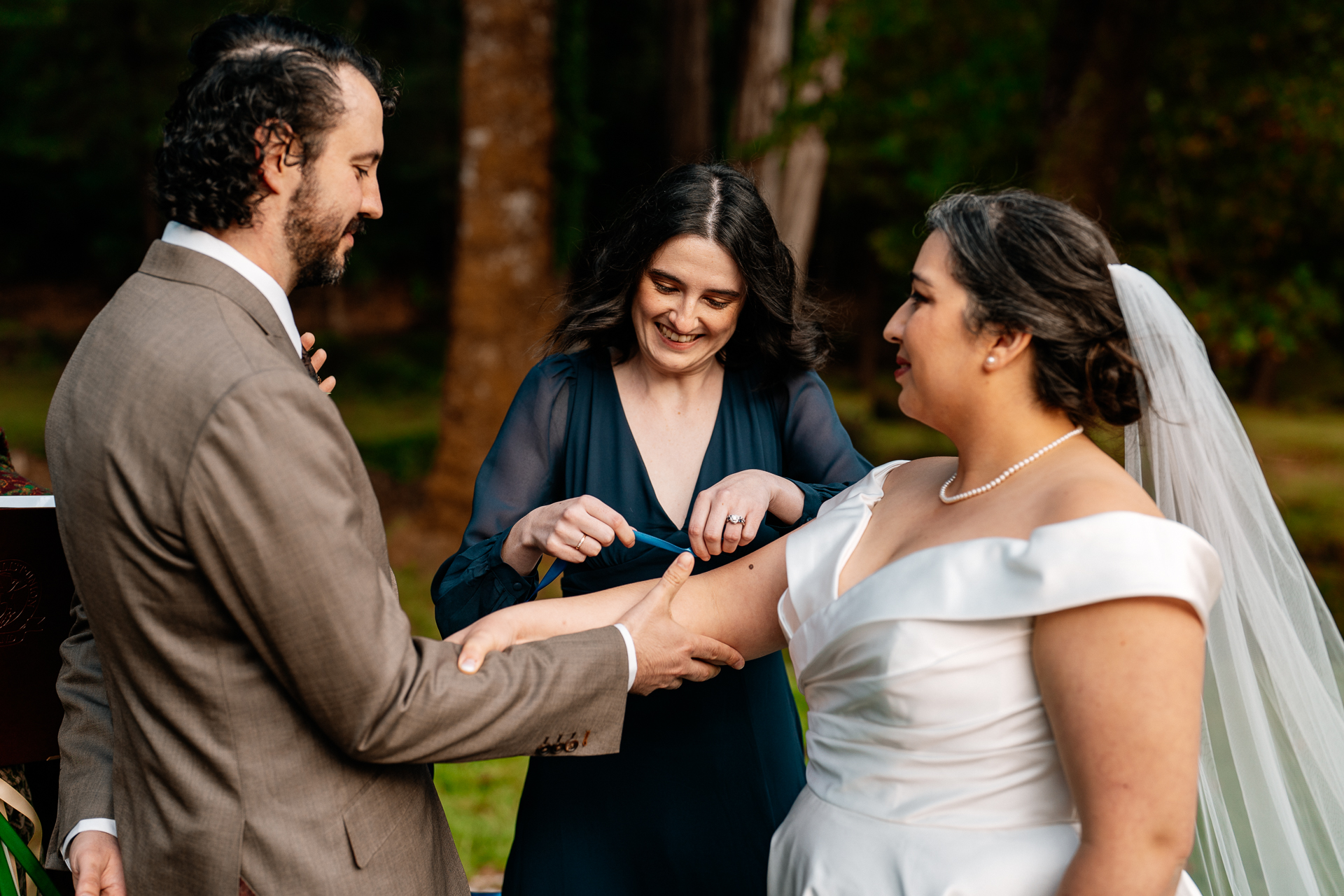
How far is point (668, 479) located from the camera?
2.43 meters

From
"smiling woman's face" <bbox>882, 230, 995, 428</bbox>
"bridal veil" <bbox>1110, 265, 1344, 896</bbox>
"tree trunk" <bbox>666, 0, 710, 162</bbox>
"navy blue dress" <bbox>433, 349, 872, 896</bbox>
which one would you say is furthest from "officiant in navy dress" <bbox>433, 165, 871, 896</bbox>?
"tree trunk" <bbox>666, 0, 710, 162</bbox>

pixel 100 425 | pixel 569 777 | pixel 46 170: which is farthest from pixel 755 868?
pixel 46 170

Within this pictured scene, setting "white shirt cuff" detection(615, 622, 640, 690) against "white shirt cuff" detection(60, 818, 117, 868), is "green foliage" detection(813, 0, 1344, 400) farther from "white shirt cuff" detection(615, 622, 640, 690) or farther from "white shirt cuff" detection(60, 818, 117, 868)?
"white shirt cuff" detection(60, 818, 117, 868)

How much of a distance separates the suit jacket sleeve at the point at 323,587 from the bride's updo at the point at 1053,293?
1.04 metres

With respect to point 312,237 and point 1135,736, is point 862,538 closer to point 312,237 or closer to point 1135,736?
point 1135,736

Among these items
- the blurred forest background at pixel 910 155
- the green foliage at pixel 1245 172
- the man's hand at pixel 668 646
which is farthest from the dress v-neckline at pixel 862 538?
the green foliage at pixel 1245 172

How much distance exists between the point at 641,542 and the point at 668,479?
188mm

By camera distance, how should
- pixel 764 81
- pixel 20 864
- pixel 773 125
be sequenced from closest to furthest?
1. pixel 20 864
2. pixel 773 125
3. pixel 764 81

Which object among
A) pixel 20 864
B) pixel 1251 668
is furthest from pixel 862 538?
pixel 20 864

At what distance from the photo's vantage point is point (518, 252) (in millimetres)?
7691

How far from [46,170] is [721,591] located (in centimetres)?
2646

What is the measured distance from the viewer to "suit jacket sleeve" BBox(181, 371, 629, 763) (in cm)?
145

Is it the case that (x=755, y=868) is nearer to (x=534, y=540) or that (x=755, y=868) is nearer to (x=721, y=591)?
(x=721, y=591)

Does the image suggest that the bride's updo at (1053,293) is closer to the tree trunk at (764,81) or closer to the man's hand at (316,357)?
the man's hand at (316,357)
